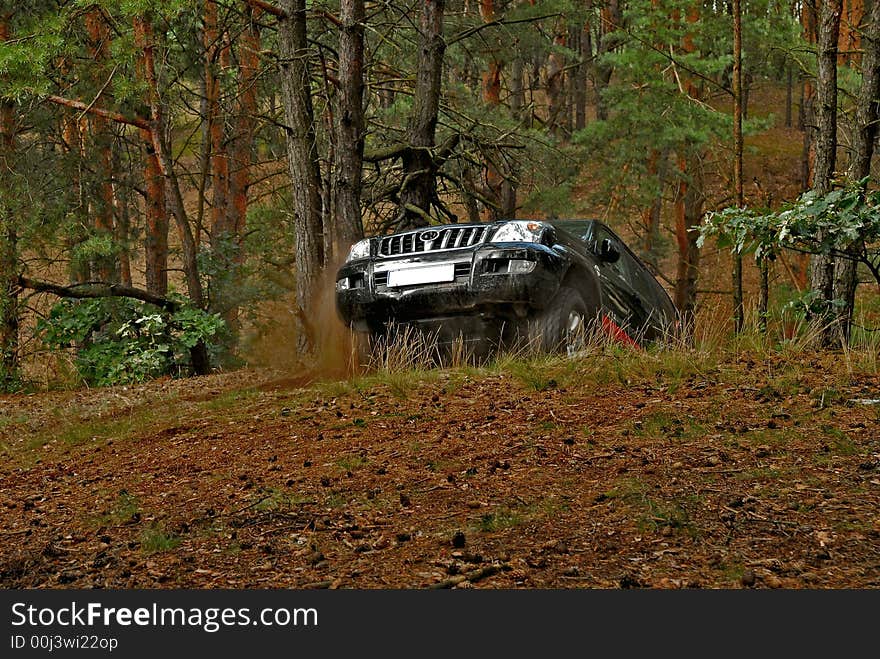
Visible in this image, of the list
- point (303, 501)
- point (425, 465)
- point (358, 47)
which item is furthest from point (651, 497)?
point (358, 47)

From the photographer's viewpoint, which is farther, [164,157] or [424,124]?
[424,124]

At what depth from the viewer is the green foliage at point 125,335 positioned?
11.7 meters

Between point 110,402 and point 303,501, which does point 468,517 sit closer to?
point 303,501

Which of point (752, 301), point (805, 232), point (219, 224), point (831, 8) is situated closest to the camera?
point (805, 232)

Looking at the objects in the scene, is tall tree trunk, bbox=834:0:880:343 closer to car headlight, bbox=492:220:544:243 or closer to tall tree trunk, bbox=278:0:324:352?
car headlight, bbox=492:220:544:243

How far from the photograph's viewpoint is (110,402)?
28.6ft

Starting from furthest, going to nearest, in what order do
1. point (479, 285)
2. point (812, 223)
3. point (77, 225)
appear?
point (77, 225) → point (479, 285) → point (812, 223)

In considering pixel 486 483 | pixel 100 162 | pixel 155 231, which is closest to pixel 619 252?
pixel 486 483

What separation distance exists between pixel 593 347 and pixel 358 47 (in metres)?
5.83

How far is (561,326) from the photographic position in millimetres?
7441

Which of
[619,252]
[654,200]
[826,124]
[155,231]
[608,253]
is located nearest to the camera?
[826,124]

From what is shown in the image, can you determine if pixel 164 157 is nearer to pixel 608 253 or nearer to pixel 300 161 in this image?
pixel 300 161

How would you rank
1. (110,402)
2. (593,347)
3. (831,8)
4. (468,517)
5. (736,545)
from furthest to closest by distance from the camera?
(110,402) → (831,8) → (593,347) → (468,517) → (736,545)

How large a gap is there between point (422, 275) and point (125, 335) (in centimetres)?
615
